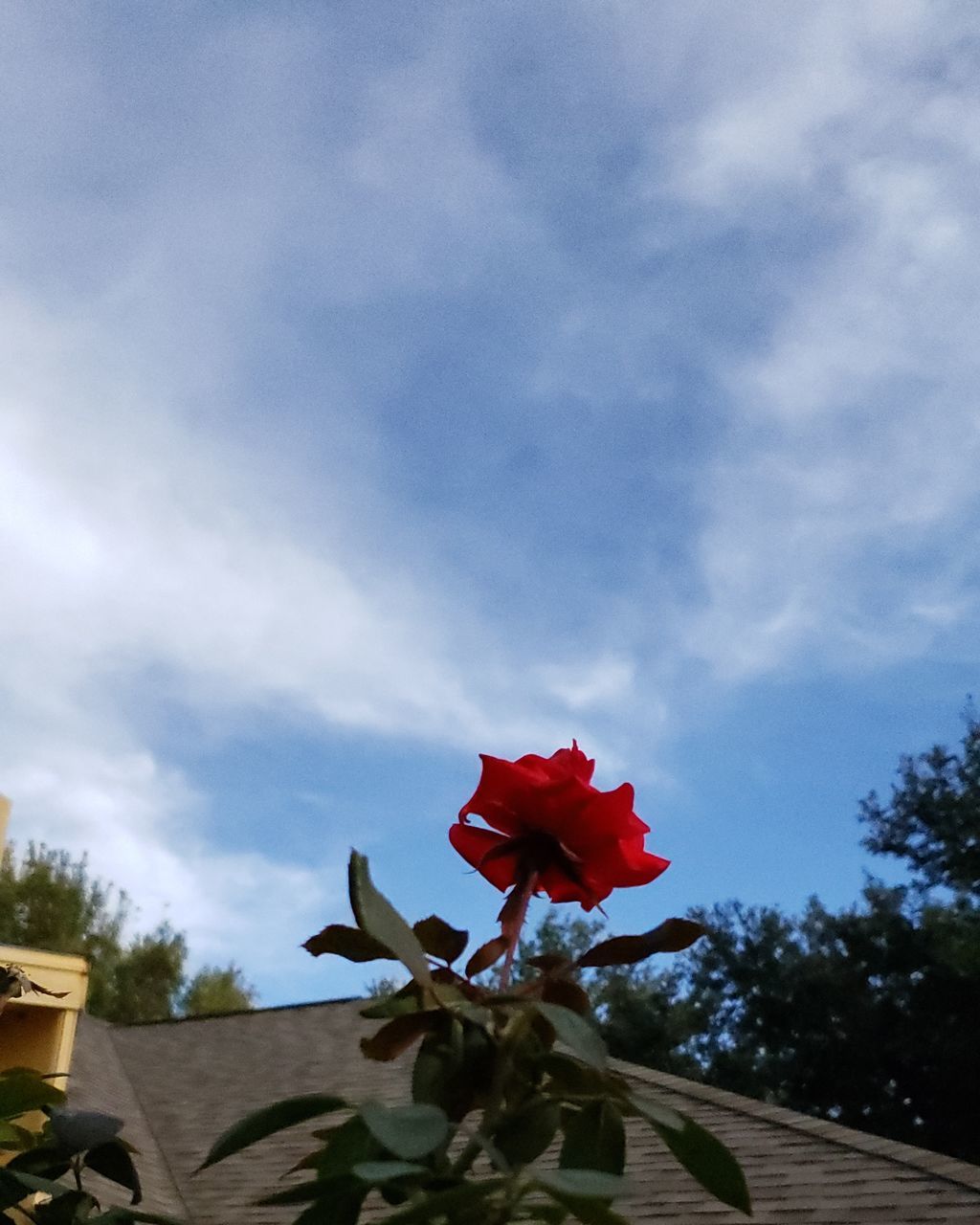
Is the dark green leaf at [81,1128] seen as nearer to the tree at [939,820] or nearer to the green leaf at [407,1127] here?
the green leaf at [407,1127]

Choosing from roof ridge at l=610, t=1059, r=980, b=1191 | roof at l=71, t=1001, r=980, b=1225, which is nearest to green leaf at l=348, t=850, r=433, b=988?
roof at l=71, t=1001, r=980, b=1225

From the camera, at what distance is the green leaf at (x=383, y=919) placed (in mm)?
799

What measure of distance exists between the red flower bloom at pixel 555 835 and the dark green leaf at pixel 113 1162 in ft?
2.16

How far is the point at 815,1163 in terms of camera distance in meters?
6.14

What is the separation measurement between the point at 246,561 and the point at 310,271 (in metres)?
2.85

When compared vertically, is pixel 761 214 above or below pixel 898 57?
above

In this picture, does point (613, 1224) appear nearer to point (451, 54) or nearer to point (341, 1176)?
point (341, 1176)

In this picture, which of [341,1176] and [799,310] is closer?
[341,1176]

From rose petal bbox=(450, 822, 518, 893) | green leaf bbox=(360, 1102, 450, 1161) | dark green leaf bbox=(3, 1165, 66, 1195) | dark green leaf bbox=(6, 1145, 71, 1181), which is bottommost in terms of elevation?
dark green leaf bbox=(3, 1165, 66, 1195)

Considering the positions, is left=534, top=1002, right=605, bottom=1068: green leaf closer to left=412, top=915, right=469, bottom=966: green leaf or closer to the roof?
left=412, top=915, right=469, bottom=966: green leaf

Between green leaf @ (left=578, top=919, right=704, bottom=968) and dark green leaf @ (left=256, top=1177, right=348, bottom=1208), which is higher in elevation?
green leaf @ (left=578, top=919, right=704, bottom=968)

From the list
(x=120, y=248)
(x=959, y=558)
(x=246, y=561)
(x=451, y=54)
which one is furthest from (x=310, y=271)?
(x=959, y=558)

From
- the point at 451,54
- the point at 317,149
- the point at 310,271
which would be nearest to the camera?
the point at 451,54

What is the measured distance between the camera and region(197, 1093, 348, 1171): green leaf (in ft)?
2.81
